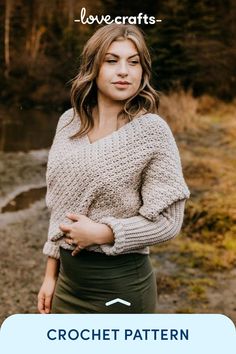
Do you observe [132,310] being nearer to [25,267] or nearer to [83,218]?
[83,218]

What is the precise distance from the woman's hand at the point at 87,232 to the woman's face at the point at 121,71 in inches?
9.2

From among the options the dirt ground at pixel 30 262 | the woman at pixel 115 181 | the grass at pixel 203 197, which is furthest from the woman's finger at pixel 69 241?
the grass at pixel 203 197

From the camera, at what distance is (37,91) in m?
1.82

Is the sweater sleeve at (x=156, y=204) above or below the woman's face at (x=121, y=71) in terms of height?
below

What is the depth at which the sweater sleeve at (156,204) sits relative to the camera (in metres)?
1.04

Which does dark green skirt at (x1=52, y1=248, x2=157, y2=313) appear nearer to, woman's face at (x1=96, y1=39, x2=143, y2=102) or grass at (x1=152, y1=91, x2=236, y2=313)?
woman's face at (x1=96, y1=39, x2=143, y2=102)

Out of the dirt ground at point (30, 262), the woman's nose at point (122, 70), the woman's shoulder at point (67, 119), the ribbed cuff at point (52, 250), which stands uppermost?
the woman's nose at point (122, 70)

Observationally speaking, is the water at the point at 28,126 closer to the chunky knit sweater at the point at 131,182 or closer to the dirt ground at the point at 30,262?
the dirt ground at the point at 30,262

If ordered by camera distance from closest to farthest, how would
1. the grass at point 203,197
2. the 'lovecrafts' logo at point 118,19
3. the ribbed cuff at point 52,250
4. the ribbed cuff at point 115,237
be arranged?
1. the ribbed cuff at point 115,237
2. the ribbed cuff at point 52,250
3. the 'lovecrafts' logo at point 118,19
4. the grass at point 203,197

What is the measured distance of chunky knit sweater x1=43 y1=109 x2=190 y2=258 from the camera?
1.04 m

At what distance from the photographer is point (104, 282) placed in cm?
107

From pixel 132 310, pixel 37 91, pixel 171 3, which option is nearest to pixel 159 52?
pixel 171 3

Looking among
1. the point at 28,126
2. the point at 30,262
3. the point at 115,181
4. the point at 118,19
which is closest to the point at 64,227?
the point at 115,181
